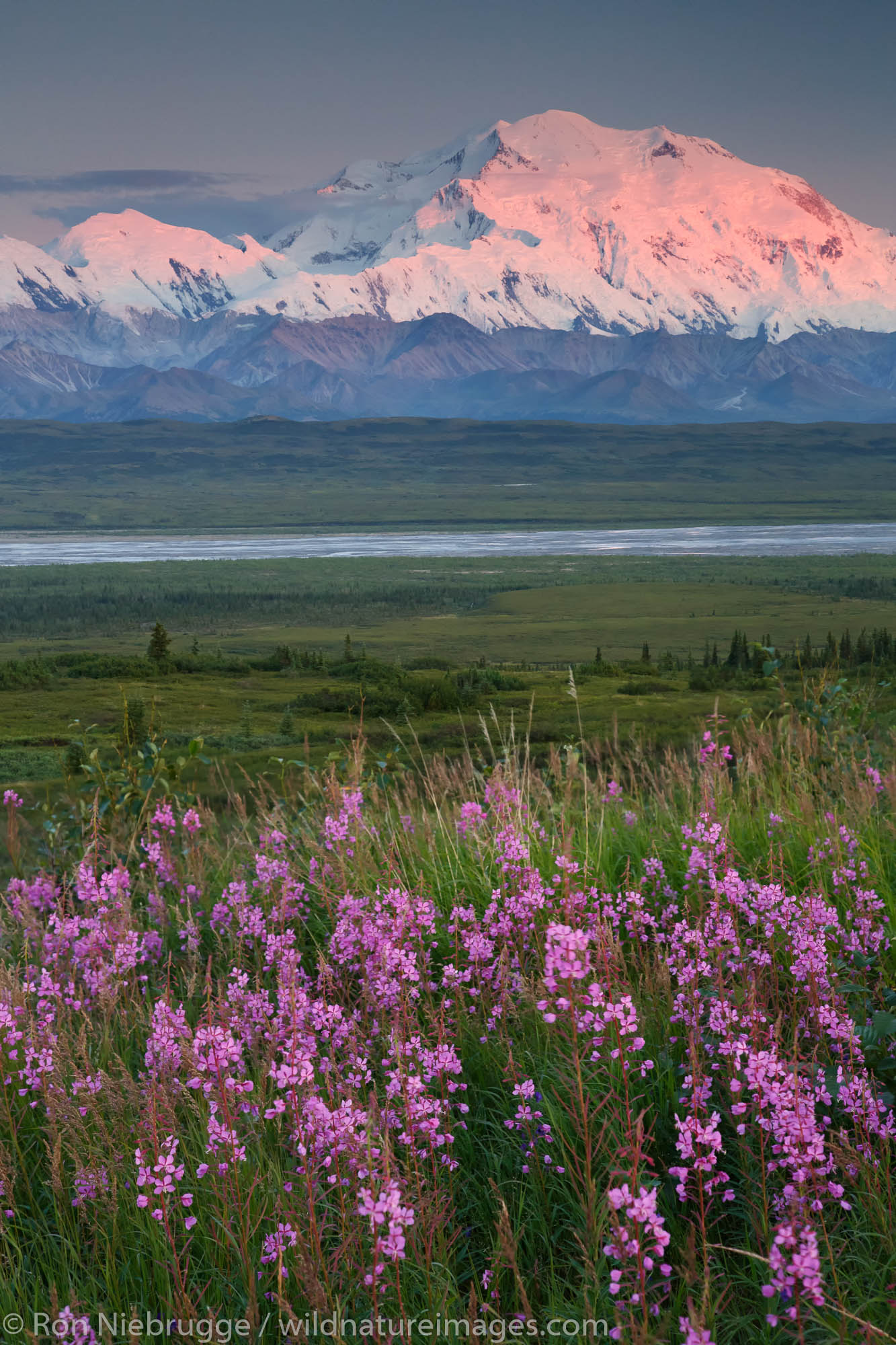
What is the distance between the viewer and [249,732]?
1788 centimetres

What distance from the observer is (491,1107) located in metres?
3.86

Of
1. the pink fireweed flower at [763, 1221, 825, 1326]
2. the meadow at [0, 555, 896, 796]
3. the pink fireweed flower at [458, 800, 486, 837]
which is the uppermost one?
the pink fireweed flower at [763, 1221, 825, 1326]

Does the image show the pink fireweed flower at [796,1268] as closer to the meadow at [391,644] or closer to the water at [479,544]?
the meadow at [391,644]

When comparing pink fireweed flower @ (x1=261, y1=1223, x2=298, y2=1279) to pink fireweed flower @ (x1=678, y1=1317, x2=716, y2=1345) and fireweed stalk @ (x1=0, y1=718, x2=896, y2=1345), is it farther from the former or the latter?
pink fireweed flower @ (x1=678, y1=1317, x2=716, y2=1345)

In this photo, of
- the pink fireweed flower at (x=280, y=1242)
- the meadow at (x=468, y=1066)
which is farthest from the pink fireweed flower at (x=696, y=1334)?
the pink fireweed flower at (x=280, y=1242)

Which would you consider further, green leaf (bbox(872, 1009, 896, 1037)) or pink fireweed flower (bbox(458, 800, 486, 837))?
pink fireweed flower (bbox(458, 800, 486, 837))

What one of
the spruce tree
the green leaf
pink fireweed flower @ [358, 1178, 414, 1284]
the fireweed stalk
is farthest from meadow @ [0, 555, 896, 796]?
pink fireweed flower @ [358, 1178, 414, 1284]

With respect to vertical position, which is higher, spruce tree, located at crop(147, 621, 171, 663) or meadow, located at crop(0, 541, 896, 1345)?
meadow, located at crop(0, 541, 896, 1345)

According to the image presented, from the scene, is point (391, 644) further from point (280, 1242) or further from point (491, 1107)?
point (280, 1242)

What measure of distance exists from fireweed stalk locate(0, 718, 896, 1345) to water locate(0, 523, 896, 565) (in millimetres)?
108906

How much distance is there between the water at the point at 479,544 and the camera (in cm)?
11938

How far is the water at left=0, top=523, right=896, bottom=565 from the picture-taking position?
392 feet

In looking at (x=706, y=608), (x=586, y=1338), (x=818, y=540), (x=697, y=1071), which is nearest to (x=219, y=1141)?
(x=586, y=1338)

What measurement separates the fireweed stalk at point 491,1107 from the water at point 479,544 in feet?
357
